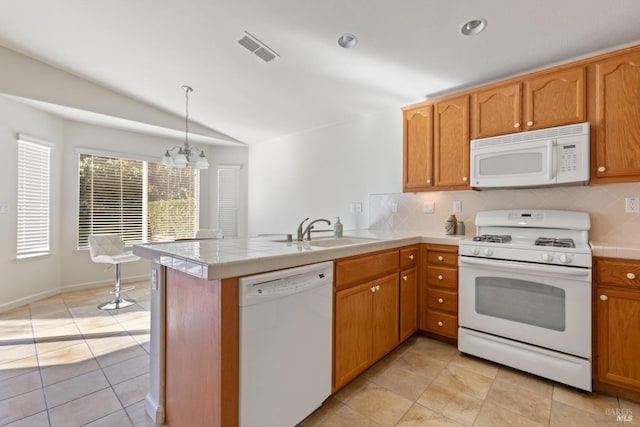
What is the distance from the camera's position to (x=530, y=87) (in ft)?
7.41

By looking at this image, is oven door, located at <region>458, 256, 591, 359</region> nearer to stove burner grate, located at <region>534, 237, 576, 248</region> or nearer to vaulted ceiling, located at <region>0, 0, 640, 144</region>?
stove burner grate, located at <region>534, 237, 576, 248</region>

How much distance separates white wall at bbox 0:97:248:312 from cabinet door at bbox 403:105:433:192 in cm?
405

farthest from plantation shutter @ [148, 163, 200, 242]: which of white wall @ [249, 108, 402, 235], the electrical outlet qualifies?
the electrical outlet

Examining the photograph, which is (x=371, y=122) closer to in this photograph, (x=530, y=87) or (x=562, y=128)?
(x=530, y=87)

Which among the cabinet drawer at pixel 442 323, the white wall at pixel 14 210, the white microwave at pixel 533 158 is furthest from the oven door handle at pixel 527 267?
the white wall at pixel 14 210

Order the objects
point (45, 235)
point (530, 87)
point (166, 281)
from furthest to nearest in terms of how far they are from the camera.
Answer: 1. point (45, 235)
2. point (530, 87)
3. point (166, 281)

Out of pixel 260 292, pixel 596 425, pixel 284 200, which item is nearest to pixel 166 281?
pixel 260 292

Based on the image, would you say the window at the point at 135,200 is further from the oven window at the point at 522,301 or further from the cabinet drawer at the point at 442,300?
the oven window at the point at 522,301

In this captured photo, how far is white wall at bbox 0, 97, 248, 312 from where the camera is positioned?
10.9 feet

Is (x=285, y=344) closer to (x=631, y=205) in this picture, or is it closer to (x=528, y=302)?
(x=528, y=302)

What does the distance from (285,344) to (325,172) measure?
2926mm

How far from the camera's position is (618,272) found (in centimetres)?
→ 173

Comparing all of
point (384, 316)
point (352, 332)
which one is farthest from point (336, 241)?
point (352, 332)

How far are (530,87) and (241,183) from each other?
14.3ft
